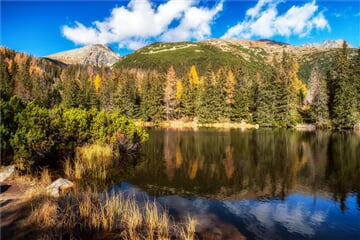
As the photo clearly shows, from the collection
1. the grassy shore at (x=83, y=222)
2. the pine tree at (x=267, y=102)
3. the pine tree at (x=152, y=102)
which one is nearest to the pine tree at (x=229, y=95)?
the pine tree at (x=267, y=102)

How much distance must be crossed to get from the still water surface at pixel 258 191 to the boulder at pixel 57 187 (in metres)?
2.92

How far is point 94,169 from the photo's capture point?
18609mm

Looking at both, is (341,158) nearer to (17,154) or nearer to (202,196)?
(202,196)

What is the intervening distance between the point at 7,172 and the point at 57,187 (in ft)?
12.9

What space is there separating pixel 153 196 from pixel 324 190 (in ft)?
33.3

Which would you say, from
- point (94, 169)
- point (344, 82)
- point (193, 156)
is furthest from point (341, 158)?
point (344, 82)

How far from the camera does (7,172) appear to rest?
49.4 ft

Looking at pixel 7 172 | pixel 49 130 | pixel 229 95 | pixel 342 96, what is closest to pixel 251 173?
pixel 49 130

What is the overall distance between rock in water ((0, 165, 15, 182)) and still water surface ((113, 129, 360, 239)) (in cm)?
598

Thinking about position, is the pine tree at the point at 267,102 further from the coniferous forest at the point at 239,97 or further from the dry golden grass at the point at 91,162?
the dry golden grass at the point at 91,162

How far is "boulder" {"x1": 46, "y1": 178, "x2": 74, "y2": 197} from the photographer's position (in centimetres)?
1259

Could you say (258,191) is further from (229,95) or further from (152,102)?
(152,102)

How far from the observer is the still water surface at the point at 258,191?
10.9m

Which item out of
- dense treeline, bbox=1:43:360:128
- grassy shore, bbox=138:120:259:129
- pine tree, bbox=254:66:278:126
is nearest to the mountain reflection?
dense treeline, bbox=1:43:360:128
